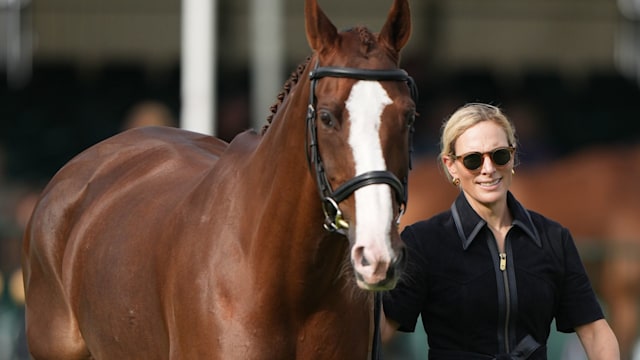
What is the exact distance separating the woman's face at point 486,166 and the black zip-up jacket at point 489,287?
0.36ft

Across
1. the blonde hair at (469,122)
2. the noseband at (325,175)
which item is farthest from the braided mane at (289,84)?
the blonde hair at (469,122)

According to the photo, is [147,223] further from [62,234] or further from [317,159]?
[317,159]

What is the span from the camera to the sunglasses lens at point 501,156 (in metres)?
4.22

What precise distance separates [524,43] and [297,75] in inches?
504

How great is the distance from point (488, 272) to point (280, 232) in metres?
0.69

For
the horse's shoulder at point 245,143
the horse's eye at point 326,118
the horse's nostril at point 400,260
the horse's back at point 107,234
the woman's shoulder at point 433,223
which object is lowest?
the horse's back at point 107,234

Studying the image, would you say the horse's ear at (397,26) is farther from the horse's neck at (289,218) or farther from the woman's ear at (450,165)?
the woman's ear at (450,165)

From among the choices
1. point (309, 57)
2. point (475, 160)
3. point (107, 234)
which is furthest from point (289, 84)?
point (107, 234)

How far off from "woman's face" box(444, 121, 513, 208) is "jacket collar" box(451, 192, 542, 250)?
76 mm

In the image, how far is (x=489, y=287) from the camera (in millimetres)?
4254

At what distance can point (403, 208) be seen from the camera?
12.7 feet

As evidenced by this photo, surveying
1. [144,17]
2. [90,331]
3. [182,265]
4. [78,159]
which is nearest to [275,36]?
[144,17]

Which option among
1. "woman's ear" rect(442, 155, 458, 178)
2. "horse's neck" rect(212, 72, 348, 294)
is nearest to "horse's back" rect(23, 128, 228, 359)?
→ "horse's neck" rect(212, 72, 348, 294)

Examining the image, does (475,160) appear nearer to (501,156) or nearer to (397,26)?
(501,156)
